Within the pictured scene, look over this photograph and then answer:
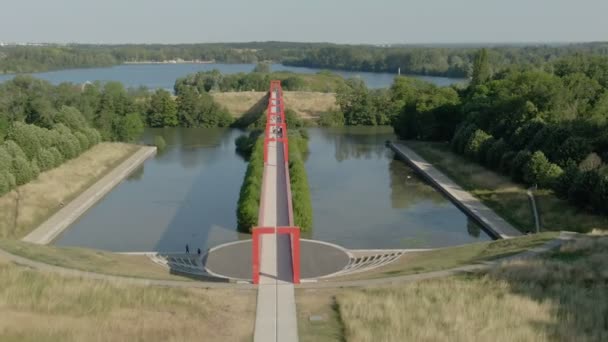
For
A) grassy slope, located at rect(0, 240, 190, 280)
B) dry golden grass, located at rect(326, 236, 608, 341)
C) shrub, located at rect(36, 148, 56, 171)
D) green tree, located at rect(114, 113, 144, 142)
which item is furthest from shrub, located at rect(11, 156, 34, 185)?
dry golden grass, located at rect(326, 236, 608, 341)

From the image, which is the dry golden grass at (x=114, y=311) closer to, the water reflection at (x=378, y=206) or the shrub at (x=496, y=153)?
the water reflection at (x=378, y=206)

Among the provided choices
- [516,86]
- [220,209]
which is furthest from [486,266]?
[516,86]

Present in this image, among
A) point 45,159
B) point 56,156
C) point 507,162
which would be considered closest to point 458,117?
point 507,162

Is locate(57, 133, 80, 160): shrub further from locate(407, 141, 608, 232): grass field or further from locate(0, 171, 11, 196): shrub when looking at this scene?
locate(407, 141, 608, 232): grass field

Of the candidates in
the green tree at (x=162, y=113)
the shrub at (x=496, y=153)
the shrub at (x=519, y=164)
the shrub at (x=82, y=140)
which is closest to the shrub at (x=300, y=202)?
the shrub at (x=519, y=164)

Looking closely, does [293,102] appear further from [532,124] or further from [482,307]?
[482,307]

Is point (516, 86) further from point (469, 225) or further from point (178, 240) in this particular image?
point (178, 240)
